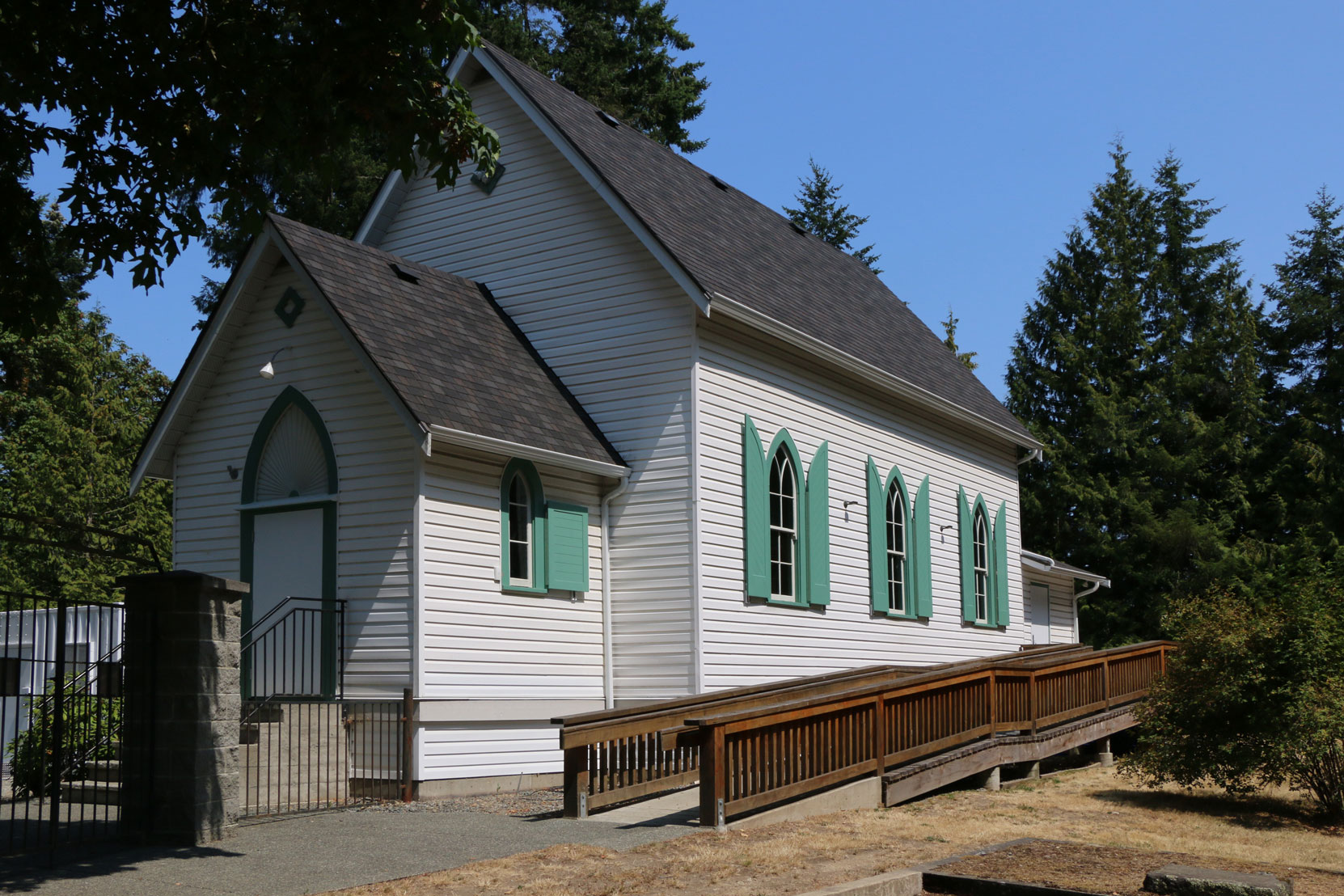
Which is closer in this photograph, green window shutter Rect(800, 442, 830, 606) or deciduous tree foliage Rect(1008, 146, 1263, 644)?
green window shutter Rect(800, 442, 830, 606)

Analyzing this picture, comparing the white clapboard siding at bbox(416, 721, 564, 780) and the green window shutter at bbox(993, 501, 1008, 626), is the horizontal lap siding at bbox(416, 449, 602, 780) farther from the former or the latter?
the green window shutter at bbox(993, 501, 1008, 626)

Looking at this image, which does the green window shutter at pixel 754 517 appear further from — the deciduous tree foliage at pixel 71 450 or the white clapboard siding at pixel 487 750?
the deciduous tree foliage at pixel 71 450

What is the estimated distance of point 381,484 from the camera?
13703 millimetres

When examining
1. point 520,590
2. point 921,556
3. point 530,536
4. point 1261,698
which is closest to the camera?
point 1261,698

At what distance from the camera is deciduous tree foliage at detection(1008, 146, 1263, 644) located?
37594 millimetres

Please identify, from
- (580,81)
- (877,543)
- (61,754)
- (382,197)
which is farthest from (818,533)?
(580,81)

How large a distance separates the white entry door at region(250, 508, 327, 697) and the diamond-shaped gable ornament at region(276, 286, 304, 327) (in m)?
2.26

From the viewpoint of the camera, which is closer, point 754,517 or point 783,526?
point 754,517

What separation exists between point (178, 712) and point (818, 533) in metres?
9.82

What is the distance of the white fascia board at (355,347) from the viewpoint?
12.8m

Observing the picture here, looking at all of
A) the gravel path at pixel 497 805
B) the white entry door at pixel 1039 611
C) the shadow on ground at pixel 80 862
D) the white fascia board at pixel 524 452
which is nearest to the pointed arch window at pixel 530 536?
the white fascia board at pixel 524 452

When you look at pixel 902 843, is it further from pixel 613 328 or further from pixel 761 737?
pixel 613 328

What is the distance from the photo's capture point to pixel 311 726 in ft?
42.3

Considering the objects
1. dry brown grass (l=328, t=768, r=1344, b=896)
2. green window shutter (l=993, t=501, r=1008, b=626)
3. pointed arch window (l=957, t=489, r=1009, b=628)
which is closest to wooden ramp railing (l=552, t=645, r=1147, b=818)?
dry brown grass (l=328, t=768, r=1344, b=896)
